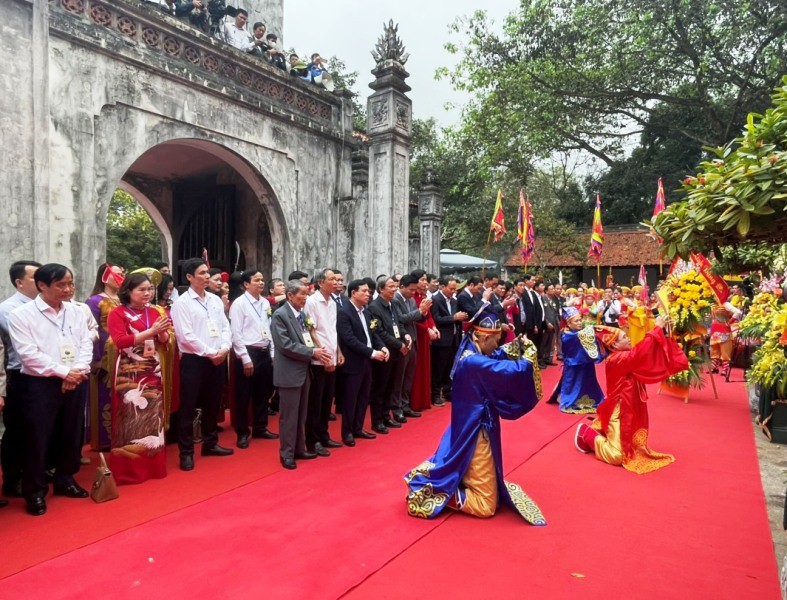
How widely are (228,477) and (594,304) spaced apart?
9716 mm

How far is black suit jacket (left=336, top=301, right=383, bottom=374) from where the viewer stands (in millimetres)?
5250

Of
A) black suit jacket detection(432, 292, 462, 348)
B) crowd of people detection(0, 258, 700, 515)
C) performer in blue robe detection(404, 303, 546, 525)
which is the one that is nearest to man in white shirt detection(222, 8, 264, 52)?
crowd of people detection(0, 258, 700, 515)

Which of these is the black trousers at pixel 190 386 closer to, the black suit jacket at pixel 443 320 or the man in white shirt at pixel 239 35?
the black suit jacket at pixel 443 320

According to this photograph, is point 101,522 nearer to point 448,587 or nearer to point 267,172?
point 448,587

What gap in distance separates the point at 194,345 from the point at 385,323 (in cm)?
202

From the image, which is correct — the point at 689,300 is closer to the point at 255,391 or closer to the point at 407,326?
the point at 407,326

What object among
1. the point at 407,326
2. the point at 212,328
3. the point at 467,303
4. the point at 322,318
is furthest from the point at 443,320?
the point at 212,328

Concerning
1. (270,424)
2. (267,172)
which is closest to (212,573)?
(270,424)

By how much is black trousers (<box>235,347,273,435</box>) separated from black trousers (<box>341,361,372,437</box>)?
79cm

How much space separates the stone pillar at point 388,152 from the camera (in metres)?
8.71

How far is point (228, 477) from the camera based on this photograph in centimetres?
430

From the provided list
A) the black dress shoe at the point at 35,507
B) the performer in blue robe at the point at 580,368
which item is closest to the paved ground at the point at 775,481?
the performer in blue robe at the point at 580,368

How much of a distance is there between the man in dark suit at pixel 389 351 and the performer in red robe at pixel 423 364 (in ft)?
2.46

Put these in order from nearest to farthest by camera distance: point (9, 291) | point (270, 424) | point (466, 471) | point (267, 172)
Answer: point (466, 471) < point (9, 291) < point (270, 424) < point (267, 172)
